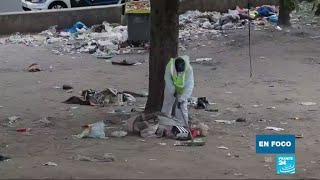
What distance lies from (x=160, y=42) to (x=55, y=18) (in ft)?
38.6

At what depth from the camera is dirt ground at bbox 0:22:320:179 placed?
704 centimetres

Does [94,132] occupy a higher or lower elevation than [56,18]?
lower

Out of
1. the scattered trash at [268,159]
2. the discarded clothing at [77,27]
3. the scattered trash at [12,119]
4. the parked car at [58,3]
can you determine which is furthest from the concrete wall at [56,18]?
the scattered trash at [268,159]

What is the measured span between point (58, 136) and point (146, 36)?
9.03 meters

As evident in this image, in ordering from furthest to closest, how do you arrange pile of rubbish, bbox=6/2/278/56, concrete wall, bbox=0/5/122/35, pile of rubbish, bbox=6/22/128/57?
1. concrete wall, bbox=0/5/122/35
2. pile of rubbish, bbox=6/2/278/56
3. pile of rubbish, bbox=6/22/128/57

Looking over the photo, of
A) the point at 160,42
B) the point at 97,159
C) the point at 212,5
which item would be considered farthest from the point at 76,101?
the point at 212,5

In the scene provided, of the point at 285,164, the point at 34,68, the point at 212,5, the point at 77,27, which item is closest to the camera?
the point at 285,164

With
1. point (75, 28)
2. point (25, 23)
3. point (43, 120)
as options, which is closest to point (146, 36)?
point (75, 28)

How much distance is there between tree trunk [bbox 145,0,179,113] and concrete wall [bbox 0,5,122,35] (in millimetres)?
11554

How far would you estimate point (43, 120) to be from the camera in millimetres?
10055

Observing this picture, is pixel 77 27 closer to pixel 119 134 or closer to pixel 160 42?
pixel 160 42

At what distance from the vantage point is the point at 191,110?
10875 mm

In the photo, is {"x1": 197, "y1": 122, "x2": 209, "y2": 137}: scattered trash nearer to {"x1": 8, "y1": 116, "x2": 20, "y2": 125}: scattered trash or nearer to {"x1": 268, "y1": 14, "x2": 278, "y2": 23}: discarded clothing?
{"x1": 8, "y1": 116, "x2": 20, "y2": 125}: scattered trash

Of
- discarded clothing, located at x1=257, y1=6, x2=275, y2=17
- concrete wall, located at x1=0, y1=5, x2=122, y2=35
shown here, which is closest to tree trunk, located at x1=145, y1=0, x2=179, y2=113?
concrete wall, located at x1=0, y1=5, x2=122, y2=35
